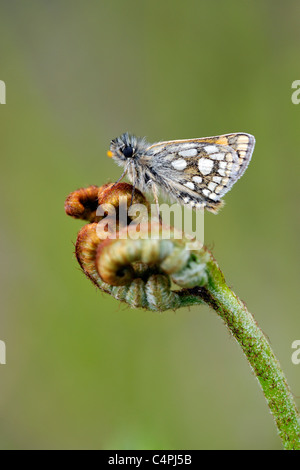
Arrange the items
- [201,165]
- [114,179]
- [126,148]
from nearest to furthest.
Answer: [201,165]
[126,148]
[114,179]

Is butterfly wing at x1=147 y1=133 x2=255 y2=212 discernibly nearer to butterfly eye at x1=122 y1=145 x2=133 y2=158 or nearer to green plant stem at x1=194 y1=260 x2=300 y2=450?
butterfly eye at x1=122 y1=145 x2=133 y2=158

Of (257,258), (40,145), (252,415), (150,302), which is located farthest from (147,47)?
(150,302)

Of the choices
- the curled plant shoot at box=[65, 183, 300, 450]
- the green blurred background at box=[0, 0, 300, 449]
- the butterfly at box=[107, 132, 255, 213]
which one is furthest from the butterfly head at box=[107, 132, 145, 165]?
the green blurred background at box=[0, 0, 300, 449]

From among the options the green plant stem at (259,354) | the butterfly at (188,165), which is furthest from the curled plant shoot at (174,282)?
the butterfly at (188,165)

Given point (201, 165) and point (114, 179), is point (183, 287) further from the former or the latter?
point (114, 179)

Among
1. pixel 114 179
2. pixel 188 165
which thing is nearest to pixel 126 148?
pixel 188 165

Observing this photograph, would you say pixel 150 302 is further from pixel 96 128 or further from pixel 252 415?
pixel 96 128
